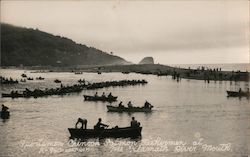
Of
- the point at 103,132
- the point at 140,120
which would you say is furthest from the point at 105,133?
the point at 140,120

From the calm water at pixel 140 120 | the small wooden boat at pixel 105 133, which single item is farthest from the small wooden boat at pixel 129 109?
the small wooden boat at pixel 105 133

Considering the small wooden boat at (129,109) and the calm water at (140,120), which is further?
the small wooden boat at (129,109)

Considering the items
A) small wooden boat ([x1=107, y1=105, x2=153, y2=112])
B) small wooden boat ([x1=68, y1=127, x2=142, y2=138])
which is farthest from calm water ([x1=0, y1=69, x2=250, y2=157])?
small wooden boat ([x1=107, y1=105, x2=153, y2=112])

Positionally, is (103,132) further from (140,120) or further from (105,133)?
(140,120)

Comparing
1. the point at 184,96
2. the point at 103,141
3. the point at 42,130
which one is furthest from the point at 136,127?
the point at 184,96

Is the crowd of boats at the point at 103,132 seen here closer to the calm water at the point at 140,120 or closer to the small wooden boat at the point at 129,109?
the calm water at the point at 140,120

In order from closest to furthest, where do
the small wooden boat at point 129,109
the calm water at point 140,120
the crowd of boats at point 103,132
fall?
1. the calm water at point 140,120
2. the crowd of boats at point 103,132
3. the small wooden boat at point 129,109

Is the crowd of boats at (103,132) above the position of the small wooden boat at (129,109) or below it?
below

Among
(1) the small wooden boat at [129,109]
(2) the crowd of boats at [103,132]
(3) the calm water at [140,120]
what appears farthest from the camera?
(1) the small wooden boat at [129,109]
